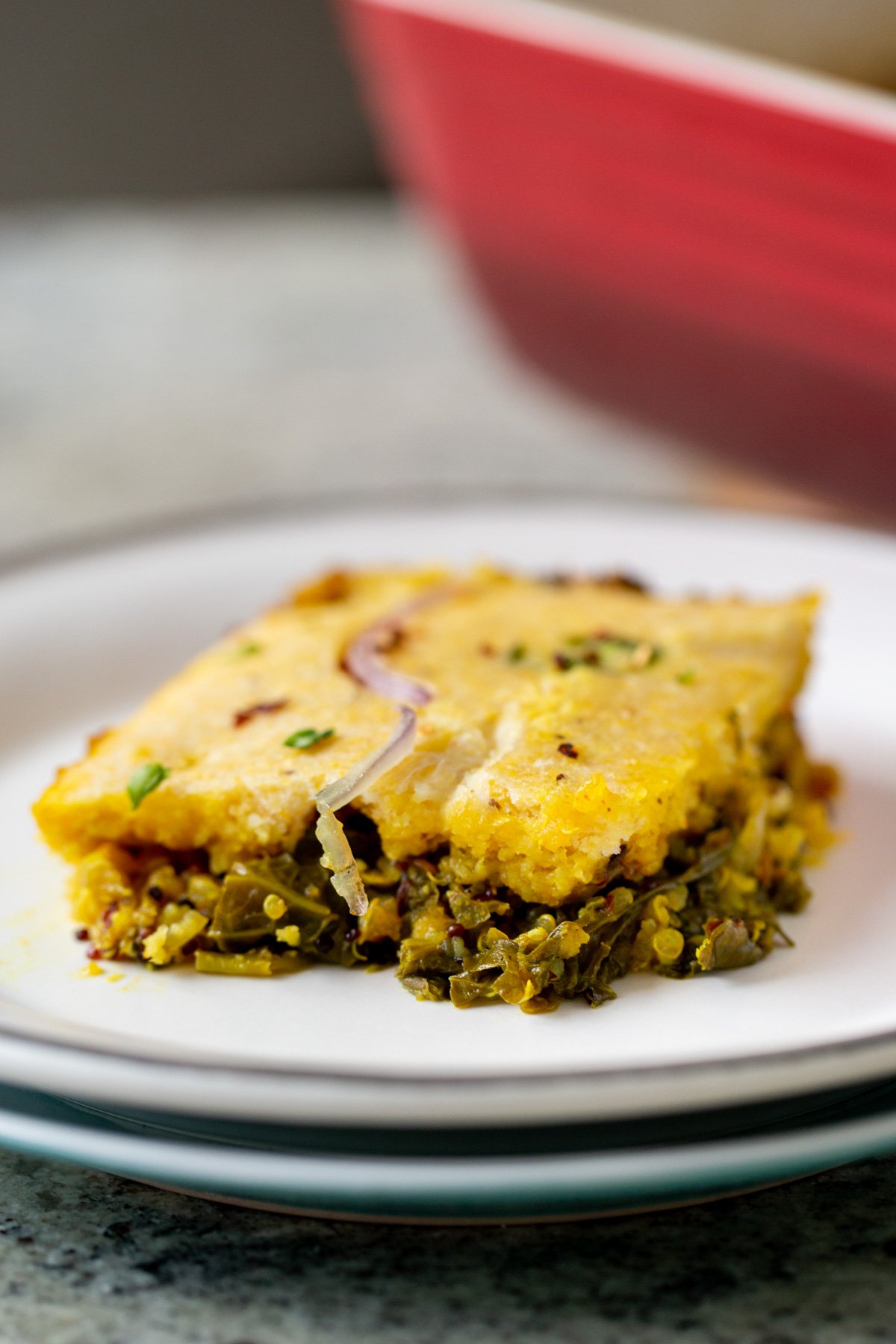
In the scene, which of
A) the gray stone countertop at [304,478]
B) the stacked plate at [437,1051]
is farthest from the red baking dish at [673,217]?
the stacked plate at [437,1051]

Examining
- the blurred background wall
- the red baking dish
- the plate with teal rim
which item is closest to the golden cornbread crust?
the plate with teal rim

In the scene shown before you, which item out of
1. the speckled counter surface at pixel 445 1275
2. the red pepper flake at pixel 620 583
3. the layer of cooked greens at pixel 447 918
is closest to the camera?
the speckled counter surface at pixel 445 1275

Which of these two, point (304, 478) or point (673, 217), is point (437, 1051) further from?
point (304, 478)

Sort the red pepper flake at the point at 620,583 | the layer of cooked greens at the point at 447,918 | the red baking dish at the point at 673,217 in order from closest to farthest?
the layer of cooked greens at the point at 447,918, the red pepper flake at the point at 620,583, the red baking dish at the point at 673,217

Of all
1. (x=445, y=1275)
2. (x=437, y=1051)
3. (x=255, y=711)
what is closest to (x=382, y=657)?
(x=255, y=711)

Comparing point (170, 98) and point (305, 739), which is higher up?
point (170, 98)

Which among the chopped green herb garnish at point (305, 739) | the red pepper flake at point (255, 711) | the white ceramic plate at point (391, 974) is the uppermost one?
the chopped green herb garnish at point (305, 739)

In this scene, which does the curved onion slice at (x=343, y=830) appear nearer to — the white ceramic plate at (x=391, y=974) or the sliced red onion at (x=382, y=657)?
the white ceramic plate at (x=391, y=974)
